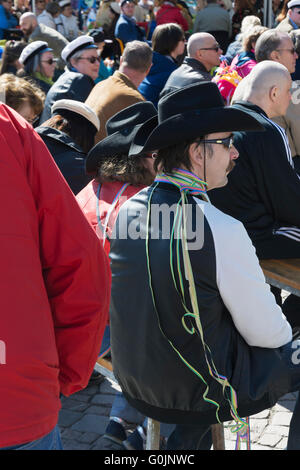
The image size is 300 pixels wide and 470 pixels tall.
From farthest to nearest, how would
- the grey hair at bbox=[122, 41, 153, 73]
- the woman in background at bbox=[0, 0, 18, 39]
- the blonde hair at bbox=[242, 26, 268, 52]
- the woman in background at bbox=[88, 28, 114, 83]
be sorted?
the woman in background at bbox=[0, 0, 18, 39], the woman in background at bbox=[88, 28, 114, 83], the blonde hair at bbox=[242, 26, 268, 52], the grey hair at bbox=[122, 41, 153, 73]

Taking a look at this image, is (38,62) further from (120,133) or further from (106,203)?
(106,203)

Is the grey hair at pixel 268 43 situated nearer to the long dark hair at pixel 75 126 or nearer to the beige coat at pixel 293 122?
the beige coat at pixel 293 122

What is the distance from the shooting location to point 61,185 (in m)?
1.47

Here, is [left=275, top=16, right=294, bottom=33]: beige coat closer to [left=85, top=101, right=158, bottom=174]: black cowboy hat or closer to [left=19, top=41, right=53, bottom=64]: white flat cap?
[left=19, top=41, right=53, bottom=64]: white flat cap

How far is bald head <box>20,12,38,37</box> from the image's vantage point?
9.19 m

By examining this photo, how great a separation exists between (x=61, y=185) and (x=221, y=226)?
0.72 metres

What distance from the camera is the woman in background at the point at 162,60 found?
6.68 m

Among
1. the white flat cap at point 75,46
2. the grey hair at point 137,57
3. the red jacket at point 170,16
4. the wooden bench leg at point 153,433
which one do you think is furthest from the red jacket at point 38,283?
the red jacket at point 170,16

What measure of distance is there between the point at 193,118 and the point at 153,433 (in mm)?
1167

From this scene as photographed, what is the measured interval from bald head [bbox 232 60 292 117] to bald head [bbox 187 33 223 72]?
107 inches

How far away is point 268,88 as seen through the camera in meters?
3.57

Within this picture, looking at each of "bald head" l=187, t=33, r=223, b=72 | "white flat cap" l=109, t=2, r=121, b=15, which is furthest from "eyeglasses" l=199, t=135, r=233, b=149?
"white flat cap" l=109, t=2, r=121, b=15

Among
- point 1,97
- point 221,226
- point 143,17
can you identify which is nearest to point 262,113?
point 1,97

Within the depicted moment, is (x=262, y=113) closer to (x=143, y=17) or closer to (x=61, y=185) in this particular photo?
(x=61, y=185)
